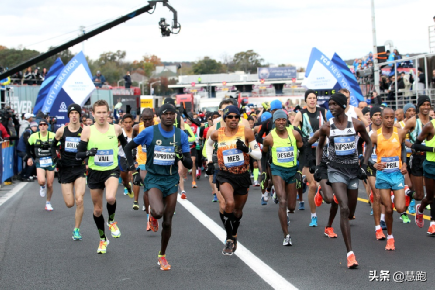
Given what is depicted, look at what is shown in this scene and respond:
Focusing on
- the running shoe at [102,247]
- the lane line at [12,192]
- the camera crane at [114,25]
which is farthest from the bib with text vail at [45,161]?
the camera crane at [114,25]

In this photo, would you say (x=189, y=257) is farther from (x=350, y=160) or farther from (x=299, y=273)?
(x=350, y=160)

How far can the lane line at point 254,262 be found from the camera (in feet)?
21.7

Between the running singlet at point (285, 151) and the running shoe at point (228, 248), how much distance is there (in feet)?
5.11

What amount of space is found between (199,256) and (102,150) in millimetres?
2098

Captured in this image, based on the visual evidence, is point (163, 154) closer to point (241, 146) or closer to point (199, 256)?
point (241, 146)

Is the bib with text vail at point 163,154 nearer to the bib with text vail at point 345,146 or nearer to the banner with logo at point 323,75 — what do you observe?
the bib with text vail at point 345,146

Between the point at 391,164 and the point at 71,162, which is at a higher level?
the point at 71,162

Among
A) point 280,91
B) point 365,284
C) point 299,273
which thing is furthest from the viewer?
point 280,91

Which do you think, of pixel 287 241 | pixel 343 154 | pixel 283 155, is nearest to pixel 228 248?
pixel 287 241

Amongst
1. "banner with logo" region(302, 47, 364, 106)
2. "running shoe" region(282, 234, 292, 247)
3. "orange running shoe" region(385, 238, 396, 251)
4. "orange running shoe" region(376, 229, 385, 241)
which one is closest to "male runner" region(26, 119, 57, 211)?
"running shoe" region(282, 234, 292, 247)

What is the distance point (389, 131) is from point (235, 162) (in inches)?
96.0

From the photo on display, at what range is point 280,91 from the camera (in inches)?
3617

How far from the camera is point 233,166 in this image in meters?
8.43

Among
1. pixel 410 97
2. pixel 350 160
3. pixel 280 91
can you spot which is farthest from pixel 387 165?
pixel 280 91
